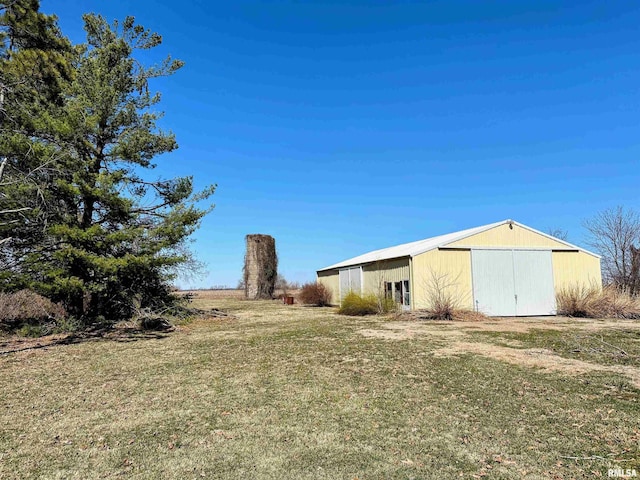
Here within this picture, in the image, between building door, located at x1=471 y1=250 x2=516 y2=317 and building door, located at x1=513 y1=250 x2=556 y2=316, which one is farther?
building door, located at x1=513 y1=250 x2=556 y2=316

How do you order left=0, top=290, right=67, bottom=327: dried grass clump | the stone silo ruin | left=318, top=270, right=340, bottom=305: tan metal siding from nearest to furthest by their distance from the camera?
left=0, top=290, right=67, bottom=327: dried grass clump
left=318, top=270, right=340, bottom=305: tan metal siding
the stone silo ruin

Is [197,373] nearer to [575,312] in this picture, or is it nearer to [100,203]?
[100,203]

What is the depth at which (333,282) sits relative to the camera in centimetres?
2666

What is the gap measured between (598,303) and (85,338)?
1816 cm

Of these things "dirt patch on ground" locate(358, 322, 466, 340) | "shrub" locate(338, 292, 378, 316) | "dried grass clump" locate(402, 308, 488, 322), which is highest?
"shrub" locate(338, 292, 378, 316)

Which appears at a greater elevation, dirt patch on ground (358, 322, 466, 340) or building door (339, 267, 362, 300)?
building door (339, 267, 362, 300)

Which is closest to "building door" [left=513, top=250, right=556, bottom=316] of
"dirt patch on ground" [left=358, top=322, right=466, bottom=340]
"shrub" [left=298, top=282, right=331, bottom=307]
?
"dirt patch on ground" [left=358, top=322, right=466, bottom=340]

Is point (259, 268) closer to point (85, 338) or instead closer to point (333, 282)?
point (333, 282)

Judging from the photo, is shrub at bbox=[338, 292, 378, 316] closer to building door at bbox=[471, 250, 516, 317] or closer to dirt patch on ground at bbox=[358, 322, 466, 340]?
dirt patch on ground at bbox=[358, 322, 466, 340]

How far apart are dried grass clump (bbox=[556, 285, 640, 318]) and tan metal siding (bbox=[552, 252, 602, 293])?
2.62ft

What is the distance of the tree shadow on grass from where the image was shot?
9961mm

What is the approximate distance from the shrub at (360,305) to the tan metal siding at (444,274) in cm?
177

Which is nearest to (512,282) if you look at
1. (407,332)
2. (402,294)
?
(402,294)

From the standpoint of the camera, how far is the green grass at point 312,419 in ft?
11.3
